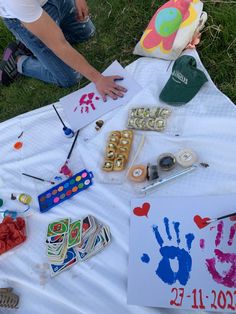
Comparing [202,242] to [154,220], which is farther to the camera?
[154,220]

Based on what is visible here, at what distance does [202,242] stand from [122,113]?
71 cm

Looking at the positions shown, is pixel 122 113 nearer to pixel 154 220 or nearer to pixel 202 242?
pixel 154 220

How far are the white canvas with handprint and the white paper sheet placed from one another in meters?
0.55

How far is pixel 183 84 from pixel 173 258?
29.5 inches

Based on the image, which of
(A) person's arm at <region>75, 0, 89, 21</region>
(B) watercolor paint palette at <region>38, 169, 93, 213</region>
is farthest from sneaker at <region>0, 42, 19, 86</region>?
(B) watercolor paint palette at <region>38, 169, 93, 213</region>

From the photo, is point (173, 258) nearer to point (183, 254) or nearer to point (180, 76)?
point (183, 254)

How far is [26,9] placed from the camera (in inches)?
60.6

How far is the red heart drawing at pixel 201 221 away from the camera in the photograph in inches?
53.1

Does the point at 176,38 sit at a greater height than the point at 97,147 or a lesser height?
greater

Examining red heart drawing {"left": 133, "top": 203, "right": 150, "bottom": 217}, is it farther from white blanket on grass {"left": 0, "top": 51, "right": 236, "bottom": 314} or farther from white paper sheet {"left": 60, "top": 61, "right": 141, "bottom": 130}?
white paper sheet {"left": 60, "top": 61, "right": 141, "bottom": 130}

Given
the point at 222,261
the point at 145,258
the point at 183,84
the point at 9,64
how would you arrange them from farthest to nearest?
1. the point at 9,64
2. the point at 183,84
3. the point at 145,258
4. the point at 222,261

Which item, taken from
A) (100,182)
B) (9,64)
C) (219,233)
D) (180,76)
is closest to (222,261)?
(219,233)

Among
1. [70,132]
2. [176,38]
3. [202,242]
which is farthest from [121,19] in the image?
[202,242]

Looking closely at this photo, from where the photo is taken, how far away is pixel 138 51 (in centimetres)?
200
